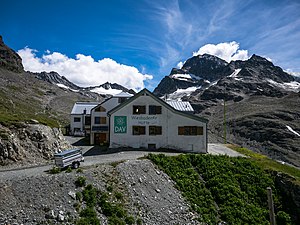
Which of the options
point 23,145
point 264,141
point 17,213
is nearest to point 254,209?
point 17,213

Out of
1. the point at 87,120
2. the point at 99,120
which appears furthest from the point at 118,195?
the point at 87,120

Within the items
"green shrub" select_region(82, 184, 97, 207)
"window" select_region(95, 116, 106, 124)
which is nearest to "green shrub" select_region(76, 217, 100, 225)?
"green shrub" select_region(82, 184, 97, 207)

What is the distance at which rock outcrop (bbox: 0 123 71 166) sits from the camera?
24828 millimetres

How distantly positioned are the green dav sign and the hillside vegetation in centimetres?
1184

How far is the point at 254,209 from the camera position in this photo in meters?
23.7

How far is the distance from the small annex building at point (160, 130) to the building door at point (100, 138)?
7.24 metres

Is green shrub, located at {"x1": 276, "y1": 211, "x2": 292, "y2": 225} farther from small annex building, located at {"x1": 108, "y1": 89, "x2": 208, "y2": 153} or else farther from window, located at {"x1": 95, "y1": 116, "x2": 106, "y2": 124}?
window, located at {"x1": 95, "y1": 116, "x2": 106, "y2": 124}

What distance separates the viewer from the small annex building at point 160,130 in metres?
38.8

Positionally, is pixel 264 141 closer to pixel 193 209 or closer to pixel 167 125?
pixel 167 125

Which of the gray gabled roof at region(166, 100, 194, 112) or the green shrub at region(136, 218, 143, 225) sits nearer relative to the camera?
the green shrub at region(136, 218, 143, 225)

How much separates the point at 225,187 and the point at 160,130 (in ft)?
52.4

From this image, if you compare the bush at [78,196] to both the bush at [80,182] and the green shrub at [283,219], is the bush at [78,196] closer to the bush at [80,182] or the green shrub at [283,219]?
the bush at [80,182]

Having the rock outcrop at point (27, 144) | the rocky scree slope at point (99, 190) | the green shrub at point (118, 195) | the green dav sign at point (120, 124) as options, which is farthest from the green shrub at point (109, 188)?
the green dav sign at point (120, 124)

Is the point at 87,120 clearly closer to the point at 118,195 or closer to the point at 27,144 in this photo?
the point at 27,144
